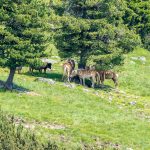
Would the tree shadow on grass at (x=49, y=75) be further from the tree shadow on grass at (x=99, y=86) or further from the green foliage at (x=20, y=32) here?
the green foliage at (x=20, y=32)

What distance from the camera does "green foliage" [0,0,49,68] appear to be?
3878cm

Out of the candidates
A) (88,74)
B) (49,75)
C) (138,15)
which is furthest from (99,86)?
(138,15)

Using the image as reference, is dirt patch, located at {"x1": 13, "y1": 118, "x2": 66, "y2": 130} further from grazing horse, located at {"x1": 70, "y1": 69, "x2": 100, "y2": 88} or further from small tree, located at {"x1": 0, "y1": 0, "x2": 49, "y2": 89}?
grazing horse, located at {"x1": 70, "y1": 69, "x2": 100, "y2": 88}

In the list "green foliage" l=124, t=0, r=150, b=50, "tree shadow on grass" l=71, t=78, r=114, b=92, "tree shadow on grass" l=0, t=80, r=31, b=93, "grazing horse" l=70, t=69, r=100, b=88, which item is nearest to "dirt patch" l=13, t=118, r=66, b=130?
"tree shadow on grass" l=0, t=80, r=31, b=93

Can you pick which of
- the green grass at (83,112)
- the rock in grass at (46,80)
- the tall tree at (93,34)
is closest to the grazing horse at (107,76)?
the tall tree at (93,34)

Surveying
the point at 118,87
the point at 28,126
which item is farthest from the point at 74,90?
the point at 28,126

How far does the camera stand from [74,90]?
42500 mm

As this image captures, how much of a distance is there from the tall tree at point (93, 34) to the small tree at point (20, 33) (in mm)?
6273

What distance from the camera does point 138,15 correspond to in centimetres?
7138

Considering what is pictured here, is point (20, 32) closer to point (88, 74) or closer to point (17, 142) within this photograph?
point (88, 74)

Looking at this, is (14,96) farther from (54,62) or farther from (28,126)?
(54,62)

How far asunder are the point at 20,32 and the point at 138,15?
34862mm

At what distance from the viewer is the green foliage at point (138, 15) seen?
70250 mm

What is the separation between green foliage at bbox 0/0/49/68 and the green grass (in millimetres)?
2761
